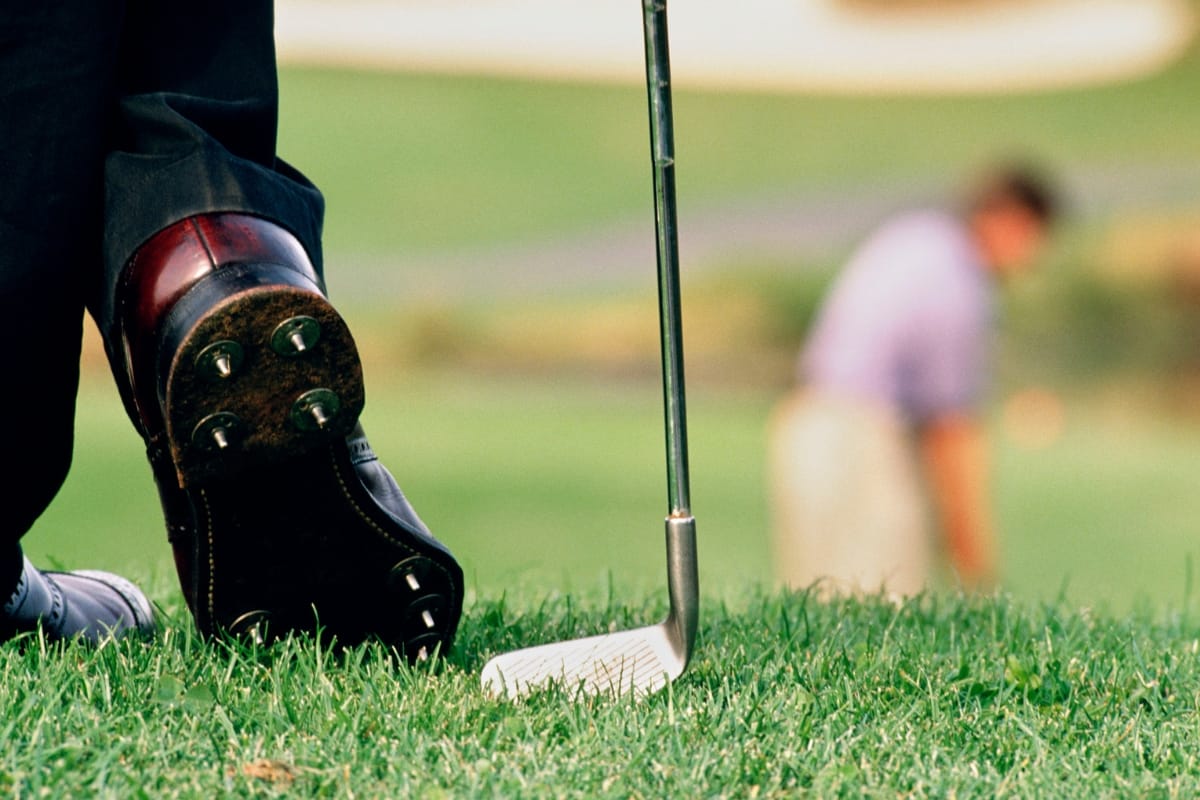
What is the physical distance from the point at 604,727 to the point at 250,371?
0.61 meters

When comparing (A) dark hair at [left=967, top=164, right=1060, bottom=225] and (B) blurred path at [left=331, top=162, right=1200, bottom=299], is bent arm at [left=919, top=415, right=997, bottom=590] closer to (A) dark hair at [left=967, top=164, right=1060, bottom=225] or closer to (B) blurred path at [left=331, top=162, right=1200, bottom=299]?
(A) dark hair at [left=967, top=164, right=1060, bottom=225]

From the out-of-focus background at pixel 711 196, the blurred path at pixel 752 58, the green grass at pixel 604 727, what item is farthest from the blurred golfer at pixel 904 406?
the blurred path at pixel 752 58

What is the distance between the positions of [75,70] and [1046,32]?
36924 millimetres

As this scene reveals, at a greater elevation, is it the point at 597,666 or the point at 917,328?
the point at 597,666

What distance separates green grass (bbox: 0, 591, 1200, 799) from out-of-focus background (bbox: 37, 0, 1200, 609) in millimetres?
17987

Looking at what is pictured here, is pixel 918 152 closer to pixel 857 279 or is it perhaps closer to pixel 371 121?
pixel 371 121

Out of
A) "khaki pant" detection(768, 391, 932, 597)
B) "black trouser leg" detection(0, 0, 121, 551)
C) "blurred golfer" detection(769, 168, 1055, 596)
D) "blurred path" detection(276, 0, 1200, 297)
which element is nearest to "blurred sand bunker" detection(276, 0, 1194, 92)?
"blurred path" detection(276, 0, 1200, 297)

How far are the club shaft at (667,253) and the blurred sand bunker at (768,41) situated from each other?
3080 centimetres

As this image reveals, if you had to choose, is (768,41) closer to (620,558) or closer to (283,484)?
(620,558)

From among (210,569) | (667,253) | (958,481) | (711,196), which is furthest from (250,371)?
(711,196)

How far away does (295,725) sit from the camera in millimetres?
1813

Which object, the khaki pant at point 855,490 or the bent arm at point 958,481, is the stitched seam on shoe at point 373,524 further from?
the bent arm at point 958,481

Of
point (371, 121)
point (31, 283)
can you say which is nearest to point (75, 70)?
point (31, 283)

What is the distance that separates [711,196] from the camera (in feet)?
99.1
